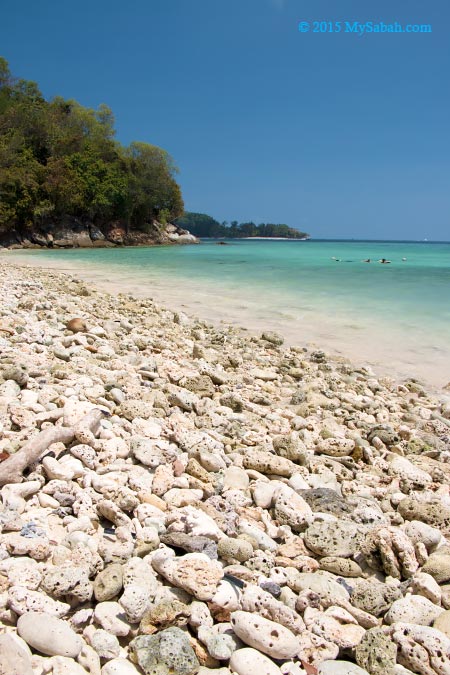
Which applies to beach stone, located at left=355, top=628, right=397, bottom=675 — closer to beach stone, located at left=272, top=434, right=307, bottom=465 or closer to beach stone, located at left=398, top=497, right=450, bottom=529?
beach stone, located at left=398, top=497, right=450, bottom=529

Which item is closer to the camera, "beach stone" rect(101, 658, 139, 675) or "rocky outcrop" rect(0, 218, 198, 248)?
"beach stone" rect(101, 658, 139, 675)

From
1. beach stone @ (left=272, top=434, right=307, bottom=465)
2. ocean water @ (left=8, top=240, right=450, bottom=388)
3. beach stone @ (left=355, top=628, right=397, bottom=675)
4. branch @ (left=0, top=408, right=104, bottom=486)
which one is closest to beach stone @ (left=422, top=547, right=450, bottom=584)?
beach stone @ (left=355, top=628, right=397, bottom=675)

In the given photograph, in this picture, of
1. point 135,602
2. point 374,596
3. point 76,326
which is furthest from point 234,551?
point 76,326

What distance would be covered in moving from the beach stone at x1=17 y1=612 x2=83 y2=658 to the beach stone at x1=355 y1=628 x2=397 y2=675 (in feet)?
3.36

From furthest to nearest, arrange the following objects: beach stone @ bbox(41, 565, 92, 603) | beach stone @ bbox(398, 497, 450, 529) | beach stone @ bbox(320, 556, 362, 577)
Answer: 1. beach stone @ bbox(398, 497, 450, 529)
2. beach stone @ bbox(320, 556, 362, 577)
3. beach stone @ bbox(41, 565, 92, 603)

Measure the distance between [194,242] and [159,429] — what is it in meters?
67.7

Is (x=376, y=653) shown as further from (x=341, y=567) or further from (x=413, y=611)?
(x=341, y=567)

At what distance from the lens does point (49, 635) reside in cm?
153

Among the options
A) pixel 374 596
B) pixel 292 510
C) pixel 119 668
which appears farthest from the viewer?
pixel 292 510

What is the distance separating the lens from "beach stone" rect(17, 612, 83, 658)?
Answer: 151 cm

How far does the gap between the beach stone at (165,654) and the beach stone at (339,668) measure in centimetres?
45

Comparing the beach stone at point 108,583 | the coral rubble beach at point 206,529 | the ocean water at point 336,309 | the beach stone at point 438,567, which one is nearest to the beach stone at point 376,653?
the coral rubble beach at point 206,529

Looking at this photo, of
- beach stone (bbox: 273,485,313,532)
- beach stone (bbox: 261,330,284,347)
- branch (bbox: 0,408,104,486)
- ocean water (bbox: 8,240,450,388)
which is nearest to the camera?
branch (bbox: 0,408,104,486)

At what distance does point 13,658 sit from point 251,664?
0.78m
